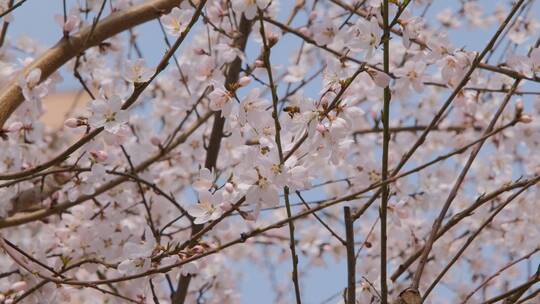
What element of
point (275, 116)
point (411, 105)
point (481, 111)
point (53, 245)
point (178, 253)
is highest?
point (411, 105)

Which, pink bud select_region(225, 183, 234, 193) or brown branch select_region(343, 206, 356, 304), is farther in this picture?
pink bud select_region(225, 183, 234, 193)

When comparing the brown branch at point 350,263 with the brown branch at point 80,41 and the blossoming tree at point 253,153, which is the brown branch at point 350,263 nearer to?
the blossoming tree at point 253,153

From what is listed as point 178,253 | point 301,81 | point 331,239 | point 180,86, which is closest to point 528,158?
point 331,239

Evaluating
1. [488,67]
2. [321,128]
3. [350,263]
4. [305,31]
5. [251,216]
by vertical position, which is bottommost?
[350,263]

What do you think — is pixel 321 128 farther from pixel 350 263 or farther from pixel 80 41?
pixel 80 41

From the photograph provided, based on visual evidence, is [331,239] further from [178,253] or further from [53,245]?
[178,253]

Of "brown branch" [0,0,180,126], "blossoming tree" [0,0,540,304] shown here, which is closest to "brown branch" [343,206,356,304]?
"blossoming tree" [0,0,540,304]

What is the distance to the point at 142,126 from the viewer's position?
4.82m

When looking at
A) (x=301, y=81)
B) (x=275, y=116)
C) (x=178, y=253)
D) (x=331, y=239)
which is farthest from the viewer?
(x=331, y=239)

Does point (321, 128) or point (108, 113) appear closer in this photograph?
point (321, 128)

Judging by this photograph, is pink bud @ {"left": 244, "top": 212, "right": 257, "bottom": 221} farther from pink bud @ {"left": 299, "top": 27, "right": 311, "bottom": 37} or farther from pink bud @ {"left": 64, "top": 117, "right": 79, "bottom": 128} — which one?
pink bud @ {"left": 299, "top": 27, "right": 311, "bottom": 37}

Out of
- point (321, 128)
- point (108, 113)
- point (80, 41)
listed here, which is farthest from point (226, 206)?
point (80, 41)

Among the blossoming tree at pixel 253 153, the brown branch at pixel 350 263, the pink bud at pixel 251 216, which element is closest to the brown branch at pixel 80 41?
the blossoming tree at pixel 253 153

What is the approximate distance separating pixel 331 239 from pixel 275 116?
2976mm
